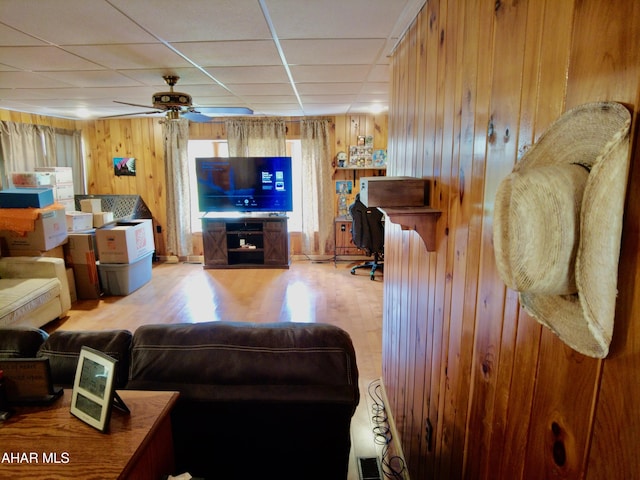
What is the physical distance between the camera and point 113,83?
3340mm

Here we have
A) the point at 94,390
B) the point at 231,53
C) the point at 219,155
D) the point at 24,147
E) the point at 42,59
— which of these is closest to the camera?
the point at 94,390

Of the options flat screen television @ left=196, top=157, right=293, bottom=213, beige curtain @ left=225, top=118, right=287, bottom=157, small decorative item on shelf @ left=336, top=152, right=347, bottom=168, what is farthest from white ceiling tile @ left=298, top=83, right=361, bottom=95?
beige curtain @ left=225, top=118, right=287, bottom=157

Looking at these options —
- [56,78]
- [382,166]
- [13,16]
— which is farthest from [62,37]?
[382,166]

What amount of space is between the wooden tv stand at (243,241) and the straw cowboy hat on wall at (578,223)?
16.7 ft

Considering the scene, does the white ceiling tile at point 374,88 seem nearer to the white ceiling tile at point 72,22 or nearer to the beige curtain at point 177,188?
the white ceiling tile at point 72,22

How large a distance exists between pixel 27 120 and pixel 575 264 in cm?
646

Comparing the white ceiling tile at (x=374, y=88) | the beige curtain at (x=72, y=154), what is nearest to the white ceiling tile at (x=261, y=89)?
the white ceiling tile at (x=374, y=88)

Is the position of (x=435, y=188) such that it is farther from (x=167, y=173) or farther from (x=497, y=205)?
(x=167, y=173)

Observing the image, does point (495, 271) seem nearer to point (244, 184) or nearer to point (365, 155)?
point (244, 184)

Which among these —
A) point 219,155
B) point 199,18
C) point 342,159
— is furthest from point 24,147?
point 199,18

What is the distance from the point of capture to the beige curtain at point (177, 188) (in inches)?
229

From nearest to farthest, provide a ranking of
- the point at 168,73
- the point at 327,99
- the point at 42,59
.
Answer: the point at 42,59
the point at 168,73
the point at 327,99

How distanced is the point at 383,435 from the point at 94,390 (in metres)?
1.72

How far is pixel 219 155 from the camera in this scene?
246 inches
